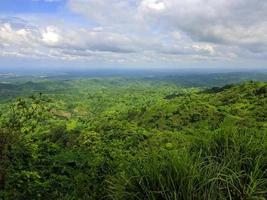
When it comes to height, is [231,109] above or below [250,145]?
below

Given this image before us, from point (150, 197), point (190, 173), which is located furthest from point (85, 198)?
point (190, 173)

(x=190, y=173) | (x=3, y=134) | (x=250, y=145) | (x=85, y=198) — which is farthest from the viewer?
(x=3, y=134)

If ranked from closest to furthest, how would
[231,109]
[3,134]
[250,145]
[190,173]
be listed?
[190,173] → [250,145] → [3,134] → [231,109]

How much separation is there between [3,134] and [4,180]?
0.99 m

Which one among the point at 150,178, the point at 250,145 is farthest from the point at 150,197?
the point at 250,145

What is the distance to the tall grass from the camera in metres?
4.07

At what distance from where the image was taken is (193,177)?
4059 mm

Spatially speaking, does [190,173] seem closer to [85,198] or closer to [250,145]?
[250,145]

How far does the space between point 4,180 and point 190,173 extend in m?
4.74

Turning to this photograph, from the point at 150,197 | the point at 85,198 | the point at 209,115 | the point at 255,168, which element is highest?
the point at 255,168

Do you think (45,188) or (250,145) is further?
(45,188)

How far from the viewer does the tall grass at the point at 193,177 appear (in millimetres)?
4074

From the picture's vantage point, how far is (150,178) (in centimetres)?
421

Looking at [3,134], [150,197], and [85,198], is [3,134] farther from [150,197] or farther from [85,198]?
[150,197]
